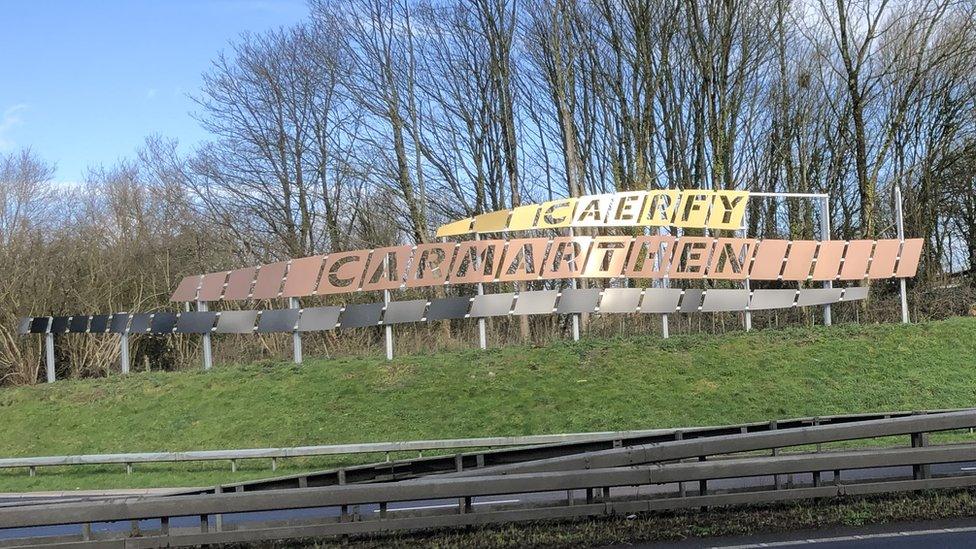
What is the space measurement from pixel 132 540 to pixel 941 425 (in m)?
7.58

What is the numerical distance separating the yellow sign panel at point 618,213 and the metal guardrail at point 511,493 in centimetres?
1321

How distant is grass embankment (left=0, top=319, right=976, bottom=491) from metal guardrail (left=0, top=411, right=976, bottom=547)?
705cm

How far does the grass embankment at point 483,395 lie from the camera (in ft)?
51.2

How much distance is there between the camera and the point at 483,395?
56.5 feet

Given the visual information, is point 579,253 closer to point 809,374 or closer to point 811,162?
point 809,374

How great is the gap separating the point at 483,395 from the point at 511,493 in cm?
1058

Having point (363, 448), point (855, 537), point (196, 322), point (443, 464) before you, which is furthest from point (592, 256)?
point (855, 537)

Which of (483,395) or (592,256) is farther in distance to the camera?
(592,256)

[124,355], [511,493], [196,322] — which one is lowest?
[511,493]

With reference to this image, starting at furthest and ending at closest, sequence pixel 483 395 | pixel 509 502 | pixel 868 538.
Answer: pixel 483 395
pixel 509 502
pixel 868 538

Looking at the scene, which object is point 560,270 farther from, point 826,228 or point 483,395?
point 826,228

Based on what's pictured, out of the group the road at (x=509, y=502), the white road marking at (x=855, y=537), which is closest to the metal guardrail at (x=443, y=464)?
the road at (x=509, y=502)

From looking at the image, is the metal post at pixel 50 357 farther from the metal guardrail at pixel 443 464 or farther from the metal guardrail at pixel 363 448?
the metal guardrail at pixel 443 464

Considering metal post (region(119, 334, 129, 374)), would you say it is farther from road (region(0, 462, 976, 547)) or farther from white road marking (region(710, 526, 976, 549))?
white road marking (region(710, 526, 976, 549))
